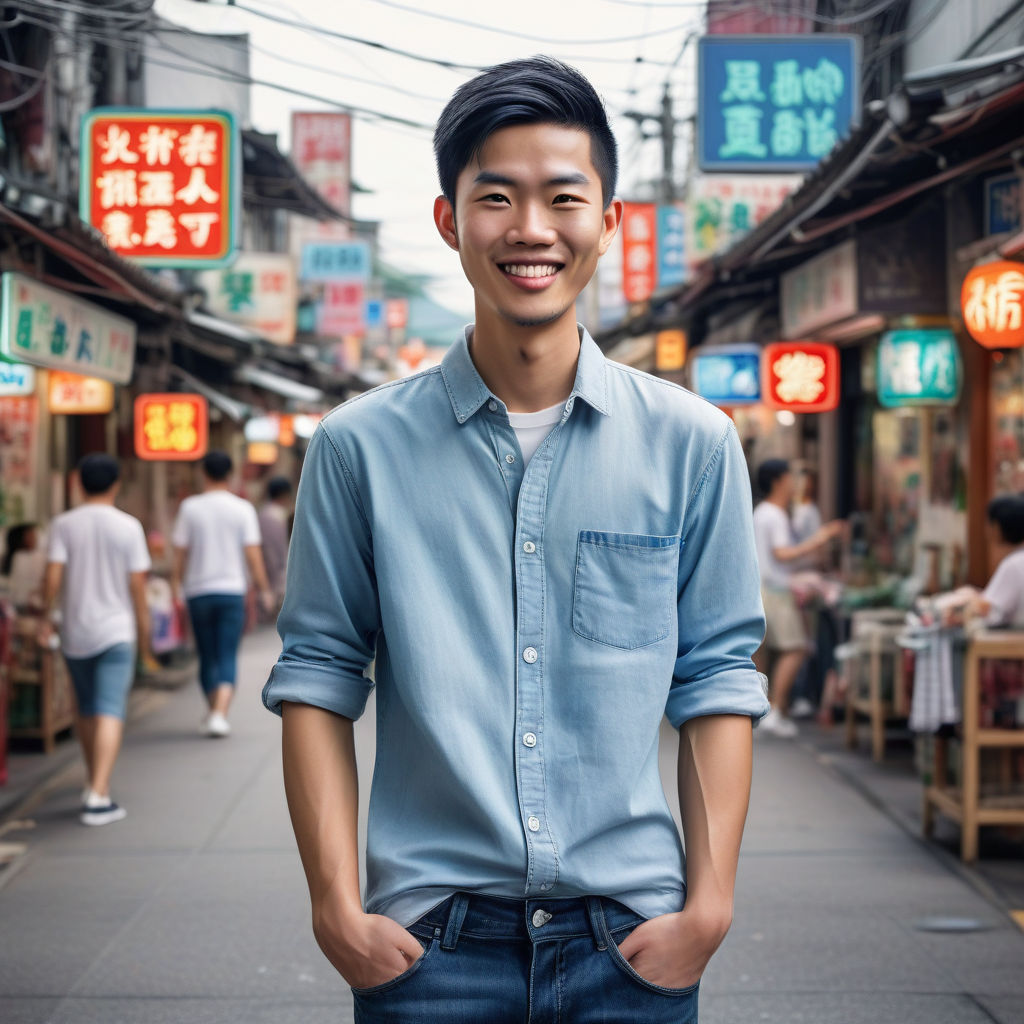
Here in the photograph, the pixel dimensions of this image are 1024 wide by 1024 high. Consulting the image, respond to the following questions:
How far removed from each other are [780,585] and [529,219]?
9.30m

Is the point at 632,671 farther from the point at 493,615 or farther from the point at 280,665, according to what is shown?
the point at 280,665

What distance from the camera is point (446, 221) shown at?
2.17 metres

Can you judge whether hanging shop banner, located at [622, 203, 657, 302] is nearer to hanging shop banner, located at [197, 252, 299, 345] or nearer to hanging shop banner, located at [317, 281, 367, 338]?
hanging shop banner, located at [197, 252, 299, 345]

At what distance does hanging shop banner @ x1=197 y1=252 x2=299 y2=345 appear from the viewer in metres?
21.2

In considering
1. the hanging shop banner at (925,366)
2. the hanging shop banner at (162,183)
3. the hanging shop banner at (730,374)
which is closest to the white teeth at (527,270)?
the hanging shop banner at (925,366)

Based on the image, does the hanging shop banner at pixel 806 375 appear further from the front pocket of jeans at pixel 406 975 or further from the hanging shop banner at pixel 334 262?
the hanging shop banner at pixel 334 262

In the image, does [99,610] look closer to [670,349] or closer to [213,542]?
[213,542]

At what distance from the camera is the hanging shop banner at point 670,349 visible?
19656 millimetres

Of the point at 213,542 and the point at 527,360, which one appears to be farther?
the point at 213,542

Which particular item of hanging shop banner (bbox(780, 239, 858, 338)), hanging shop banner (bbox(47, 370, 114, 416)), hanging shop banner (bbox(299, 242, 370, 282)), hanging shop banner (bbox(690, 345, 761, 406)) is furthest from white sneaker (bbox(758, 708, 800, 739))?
hanging shop banner (bbox(299, 242, 370, 282))

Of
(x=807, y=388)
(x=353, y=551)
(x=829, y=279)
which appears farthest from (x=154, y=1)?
(x=353, y=551)

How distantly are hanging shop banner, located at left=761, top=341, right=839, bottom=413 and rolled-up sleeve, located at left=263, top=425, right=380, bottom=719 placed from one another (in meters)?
11.1

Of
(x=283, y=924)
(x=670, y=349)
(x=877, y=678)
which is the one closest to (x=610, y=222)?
(x=283, y=924)

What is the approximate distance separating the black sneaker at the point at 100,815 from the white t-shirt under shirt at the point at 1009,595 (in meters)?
4.99
